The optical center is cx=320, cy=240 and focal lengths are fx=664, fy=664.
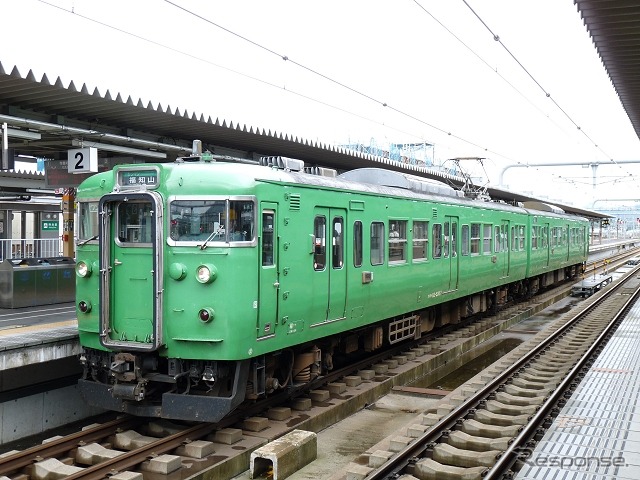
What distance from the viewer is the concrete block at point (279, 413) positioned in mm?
8492

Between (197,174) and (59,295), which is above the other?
(197,174)

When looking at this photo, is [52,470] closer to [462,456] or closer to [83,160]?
[462,456]

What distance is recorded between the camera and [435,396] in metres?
10.6

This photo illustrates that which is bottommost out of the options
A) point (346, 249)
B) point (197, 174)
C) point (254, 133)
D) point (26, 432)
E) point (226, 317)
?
point (26, 432)

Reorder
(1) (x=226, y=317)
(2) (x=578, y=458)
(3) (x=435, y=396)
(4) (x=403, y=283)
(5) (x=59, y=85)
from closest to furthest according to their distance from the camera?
(2) (x=578, y=458) < (1) (x=226, y=317) < (5) (x=59, y=85) < (3) (x=435, y=396) < (4) (x=403, y=283)

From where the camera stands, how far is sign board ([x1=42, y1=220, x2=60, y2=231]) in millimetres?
21003

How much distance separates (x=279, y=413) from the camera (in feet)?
27.9

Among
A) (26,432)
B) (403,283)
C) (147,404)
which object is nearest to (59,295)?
(26,432)

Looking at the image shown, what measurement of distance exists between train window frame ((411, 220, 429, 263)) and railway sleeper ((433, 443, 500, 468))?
5272 mm

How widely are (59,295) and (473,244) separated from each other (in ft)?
29.8

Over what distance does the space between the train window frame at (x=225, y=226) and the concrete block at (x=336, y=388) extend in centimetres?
337

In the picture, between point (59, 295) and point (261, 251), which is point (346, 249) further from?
point (59, 295)

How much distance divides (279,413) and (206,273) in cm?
229

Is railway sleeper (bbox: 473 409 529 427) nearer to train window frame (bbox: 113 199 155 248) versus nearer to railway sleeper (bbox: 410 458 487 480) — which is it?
railway sleeper (bbox: 410 458 487 480)
